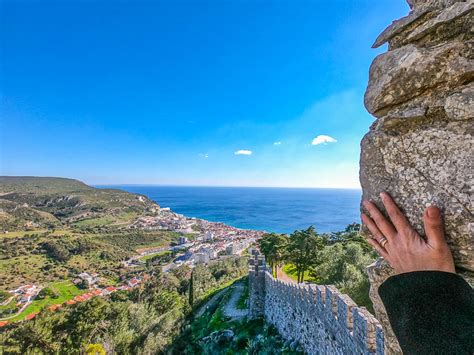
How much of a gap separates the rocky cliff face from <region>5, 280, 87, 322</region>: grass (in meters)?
49.5

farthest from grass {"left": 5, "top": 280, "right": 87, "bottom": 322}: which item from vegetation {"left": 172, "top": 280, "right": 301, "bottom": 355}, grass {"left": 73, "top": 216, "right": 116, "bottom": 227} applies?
grass {"left": 73, "top": 216, "right": 116, "bottom": 227}

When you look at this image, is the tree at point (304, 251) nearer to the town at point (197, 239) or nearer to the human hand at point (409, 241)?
the human hand at point (409, 241)

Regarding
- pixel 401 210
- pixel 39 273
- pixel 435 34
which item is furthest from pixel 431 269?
pixel 39 273

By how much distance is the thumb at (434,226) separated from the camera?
1171mm

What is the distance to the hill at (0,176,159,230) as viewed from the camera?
8825cm

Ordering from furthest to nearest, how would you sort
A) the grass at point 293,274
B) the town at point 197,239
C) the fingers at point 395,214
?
the town at point 197,239, the grass at point 293,274, the fingers at point 395,214

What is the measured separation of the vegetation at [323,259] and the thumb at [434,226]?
442 inches

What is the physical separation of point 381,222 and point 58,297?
2311 inches

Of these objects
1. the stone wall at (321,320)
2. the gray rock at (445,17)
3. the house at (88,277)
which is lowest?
the house at (88,277)

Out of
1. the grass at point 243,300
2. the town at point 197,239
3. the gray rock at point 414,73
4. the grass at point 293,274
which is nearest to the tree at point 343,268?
the grass at point 293,274

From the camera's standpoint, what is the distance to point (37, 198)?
110688 millimetres

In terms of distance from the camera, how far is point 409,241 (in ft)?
4.05

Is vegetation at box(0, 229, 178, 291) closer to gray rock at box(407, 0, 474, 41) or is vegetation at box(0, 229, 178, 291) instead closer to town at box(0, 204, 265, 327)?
town at box(0, 204, 265, 327)

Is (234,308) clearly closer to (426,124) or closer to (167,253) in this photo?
(426,124)
